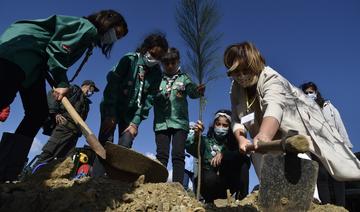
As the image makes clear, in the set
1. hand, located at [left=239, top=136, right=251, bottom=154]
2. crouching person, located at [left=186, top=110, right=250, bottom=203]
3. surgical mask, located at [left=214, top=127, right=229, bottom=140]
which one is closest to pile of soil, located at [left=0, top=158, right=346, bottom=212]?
hand, located at [left=239, top=136, right=251, bottom=154]

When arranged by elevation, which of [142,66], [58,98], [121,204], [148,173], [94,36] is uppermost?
[142,66]

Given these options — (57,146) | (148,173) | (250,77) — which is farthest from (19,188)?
(57,146)

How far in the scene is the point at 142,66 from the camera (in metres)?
4.61

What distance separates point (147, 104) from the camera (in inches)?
182

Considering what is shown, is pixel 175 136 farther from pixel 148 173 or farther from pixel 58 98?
pixel 58 98

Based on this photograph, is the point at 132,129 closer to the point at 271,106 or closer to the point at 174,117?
the point at 174,117

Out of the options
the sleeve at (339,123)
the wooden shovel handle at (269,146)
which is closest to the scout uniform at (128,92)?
the wooden shovel handle at (269,146)

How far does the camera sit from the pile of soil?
2635 mm

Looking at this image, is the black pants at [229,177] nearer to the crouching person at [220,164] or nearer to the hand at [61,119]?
the crouching person at [220,164]

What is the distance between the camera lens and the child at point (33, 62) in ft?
9.46

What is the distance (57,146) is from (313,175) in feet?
14.1

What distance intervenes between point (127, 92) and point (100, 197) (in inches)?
75.7

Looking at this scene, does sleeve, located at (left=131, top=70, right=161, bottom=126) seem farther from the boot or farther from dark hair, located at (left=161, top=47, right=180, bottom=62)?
the boot

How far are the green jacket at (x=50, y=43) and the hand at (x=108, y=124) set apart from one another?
1141mm
